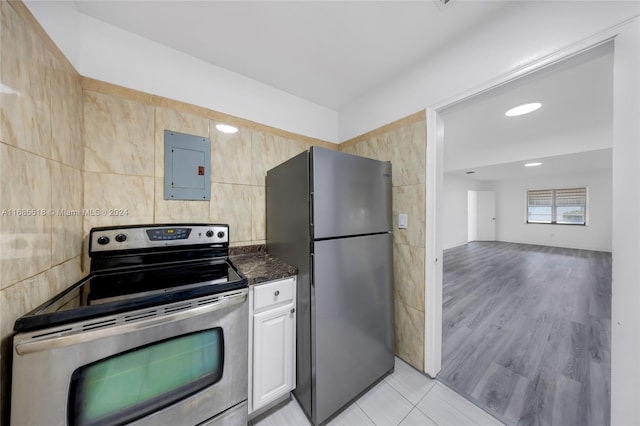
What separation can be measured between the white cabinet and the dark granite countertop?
0.05 metres

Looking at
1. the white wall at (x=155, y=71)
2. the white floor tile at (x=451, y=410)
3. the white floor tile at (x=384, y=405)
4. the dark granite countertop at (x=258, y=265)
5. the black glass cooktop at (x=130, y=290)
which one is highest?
the white wall at (x=155, y=71)

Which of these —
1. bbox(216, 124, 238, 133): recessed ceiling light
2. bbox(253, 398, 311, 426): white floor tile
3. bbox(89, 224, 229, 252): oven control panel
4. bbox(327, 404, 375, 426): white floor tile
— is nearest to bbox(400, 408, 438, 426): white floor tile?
bbox(327, 404, 375, 426): white floor tile

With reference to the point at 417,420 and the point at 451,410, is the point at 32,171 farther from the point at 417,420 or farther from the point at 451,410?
the point at 451,410

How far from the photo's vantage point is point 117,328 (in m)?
0.75

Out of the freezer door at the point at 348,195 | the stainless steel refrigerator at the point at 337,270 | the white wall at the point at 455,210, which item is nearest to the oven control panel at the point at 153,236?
Result: the stainless steel refrigerator at the point at 337,270

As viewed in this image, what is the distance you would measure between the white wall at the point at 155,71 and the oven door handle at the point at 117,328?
1.29 m

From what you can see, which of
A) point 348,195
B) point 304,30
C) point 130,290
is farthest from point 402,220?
point 130,290

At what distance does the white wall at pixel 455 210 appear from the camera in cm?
620

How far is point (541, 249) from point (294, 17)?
343 inches

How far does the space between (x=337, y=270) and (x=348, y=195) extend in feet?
1.58

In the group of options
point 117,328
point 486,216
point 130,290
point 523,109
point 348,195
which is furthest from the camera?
point 486,216

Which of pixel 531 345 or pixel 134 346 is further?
pixel 531 345

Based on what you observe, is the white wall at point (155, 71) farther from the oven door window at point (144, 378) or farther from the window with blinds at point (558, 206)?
the window with blinds at point (558, 206)

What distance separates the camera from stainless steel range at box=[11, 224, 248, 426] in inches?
26.2
